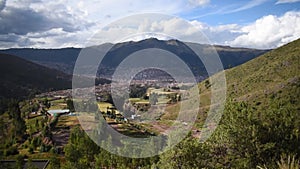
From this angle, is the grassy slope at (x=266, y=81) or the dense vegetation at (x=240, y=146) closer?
the dense vegetation at (x=240, y=146)

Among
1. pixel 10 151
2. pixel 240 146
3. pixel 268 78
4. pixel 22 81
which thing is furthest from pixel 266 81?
pixel 22 81

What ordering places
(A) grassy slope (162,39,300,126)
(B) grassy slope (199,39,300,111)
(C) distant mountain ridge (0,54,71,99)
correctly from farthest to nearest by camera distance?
(C) distant mountain ridge (0,54,71,99), (B) grassy slope (199,39,300,111), (A) grassy slope (162,39,300,126)

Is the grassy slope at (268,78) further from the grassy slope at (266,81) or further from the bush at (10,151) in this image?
the bush at (10,151)

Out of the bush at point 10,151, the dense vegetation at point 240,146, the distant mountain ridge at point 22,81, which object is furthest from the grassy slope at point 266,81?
the distant mountain ridge at point 22,81

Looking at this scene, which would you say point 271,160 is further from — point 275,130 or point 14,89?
point 14,89

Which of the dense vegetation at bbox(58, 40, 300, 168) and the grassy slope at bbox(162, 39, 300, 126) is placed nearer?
the dense vegetation at bbox(58, 40, 300, 168)

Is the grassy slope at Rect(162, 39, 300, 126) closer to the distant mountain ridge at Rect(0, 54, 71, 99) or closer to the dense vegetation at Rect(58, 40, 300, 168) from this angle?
the dense vegetation at Rect(58, 40, 300, 168)

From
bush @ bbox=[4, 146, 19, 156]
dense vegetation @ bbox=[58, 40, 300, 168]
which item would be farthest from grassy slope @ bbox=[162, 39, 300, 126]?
bush @ bbox=[4, 146, 19, 156]

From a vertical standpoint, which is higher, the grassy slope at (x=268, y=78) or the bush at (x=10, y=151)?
the grassy slope at (x=268, y=78)

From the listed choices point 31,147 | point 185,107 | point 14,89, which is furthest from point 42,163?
point 14,89

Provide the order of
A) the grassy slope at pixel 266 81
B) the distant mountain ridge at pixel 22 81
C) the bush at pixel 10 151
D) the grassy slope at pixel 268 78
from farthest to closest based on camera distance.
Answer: the distant mountain ridge at pixel 22 81
the grassy slope at pixel 268 78
the grassy slope at pixel 266 81
the bush at pixel 10 151

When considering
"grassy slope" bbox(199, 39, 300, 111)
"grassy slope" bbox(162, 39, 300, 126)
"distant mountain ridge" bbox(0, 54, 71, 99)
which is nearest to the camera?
"grassy slope" bbox(162, 39, 300, 126)
